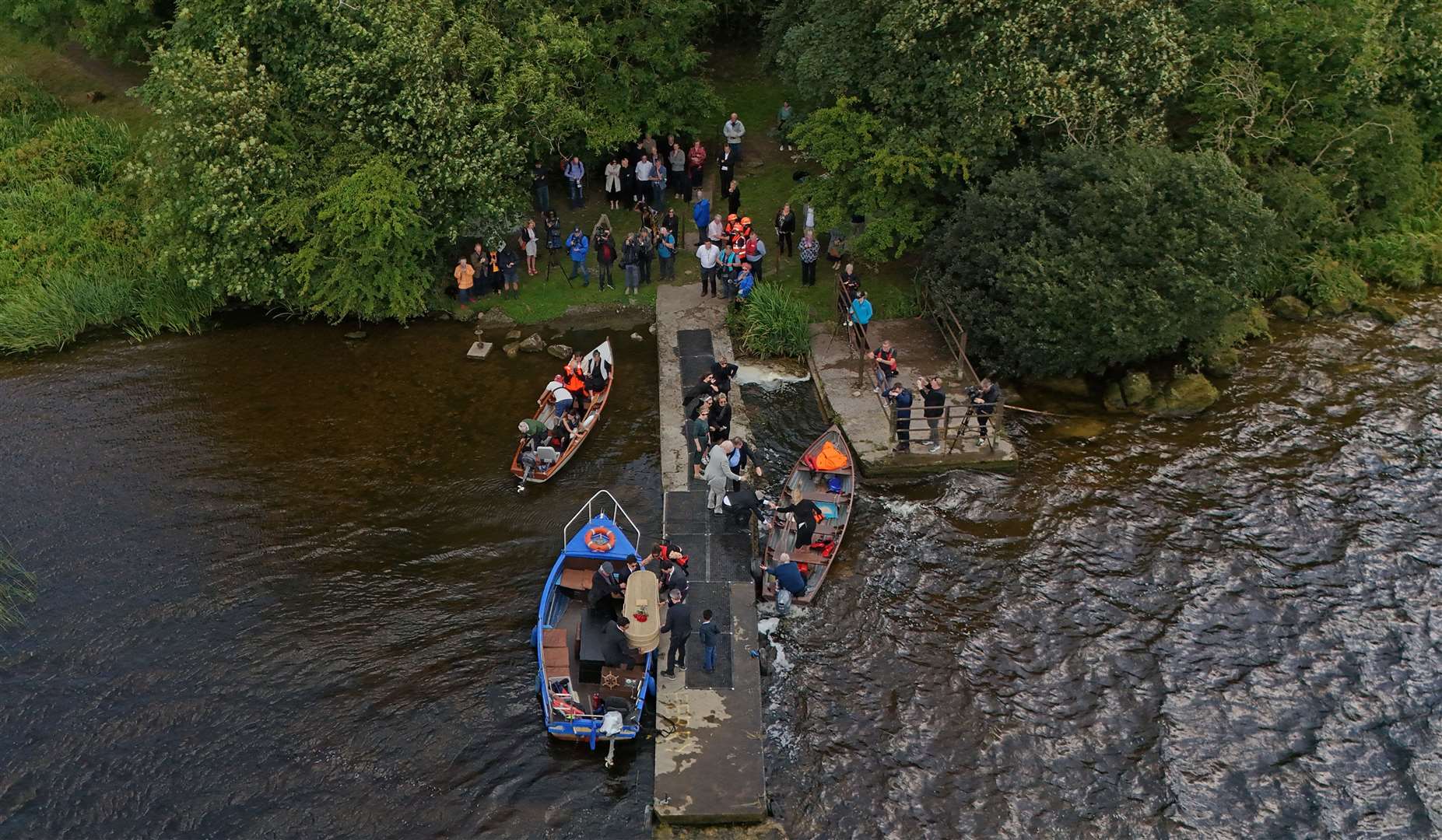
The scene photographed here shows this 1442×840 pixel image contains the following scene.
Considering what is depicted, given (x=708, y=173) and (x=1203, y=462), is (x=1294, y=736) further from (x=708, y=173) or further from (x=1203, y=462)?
(x=708, y=173)

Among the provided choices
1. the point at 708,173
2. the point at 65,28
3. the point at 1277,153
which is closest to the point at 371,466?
the point at 708,173

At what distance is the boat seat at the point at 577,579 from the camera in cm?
1755

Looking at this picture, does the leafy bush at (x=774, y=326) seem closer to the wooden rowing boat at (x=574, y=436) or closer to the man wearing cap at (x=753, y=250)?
the man wearing cap at (x=753, y=250)

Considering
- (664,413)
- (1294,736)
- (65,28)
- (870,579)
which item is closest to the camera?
(1294,736)

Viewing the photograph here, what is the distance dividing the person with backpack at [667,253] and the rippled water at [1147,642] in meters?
6.12

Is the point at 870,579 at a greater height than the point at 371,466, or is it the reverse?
the point at 371,466

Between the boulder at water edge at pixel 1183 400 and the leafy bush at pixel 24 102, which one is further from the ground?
the leafy bush at pixel 24 102

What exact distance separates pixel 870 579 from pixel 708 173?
1501 centimetres

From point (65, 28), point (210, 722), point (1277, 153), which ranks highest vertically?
point (65, 28)

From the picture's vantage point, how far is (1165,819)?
14.5m

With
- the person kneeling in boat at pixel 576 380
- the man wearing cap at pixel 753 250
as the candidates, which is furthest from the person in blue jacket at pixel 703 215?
the person kneeling in boat at pixel 576 380

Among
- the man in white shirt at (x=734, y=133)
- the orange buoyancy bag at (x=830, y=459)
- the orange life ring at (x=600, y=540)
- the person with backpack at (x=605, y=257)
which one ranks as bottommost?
the orange life ring at (x=600, y=540)

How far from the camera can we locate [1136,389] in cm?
2208

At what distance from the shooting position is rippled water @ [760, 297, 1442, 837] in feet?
48.6
